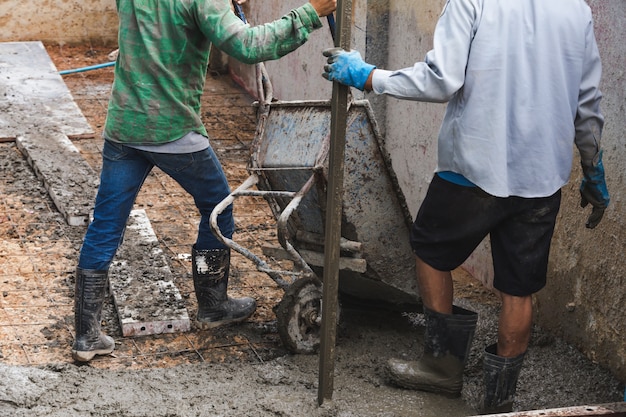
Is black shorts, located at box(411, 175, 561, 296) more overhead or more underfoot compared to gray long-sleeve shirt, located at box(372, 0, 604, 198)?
more underfoot

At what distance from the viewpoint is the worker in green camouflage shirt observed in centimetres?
433

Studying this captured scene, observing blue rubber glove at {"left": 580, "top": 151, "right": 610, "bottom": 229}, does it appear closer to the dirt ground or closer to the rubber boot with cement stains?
the dirt ground

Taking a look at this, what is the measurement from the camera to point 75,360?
4.86m

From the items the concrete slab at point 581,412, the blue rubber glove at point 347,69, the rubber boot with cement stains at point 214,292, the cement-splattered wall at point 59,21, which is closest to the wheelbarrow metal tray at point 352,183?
the rubber boot with cement stains at point 214,292

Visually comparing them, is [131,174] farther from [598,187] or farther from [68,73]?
[68,73]

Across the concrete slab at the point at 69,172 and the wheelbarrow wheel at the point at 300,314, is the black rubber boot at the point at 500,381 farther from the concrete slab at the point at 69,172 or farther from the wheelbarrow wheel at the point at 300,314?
the concrete slab at the point at 69,172

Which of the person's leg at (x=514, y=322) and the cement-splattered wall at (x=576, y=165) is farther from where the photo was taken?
the cement-splattered wall at (x=576, y=165)

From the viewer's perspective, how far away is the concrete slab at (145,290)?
17.0 feet

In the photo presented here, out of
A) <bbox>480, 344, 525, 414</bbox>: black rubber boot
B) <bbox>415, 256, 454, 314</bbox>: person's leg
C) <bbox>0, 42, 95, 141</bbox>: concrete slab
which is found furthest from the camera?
<bbox>0, 42, 95, 141</bbox>: concrete slab

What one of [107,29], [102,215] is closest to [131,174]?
[102,215]

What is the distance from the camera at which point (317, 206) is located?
4812 mm

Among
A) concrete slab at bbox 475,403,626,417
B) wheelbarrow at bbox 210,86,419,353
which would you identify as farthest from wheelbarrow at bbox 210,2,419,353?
concrete slab at bbox 475,403,626,417

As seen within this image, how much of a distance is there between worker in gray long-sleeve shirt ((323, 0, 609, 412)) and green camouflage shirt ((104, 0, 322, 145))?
50 centimetres

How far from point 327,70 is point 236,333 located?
182cm
